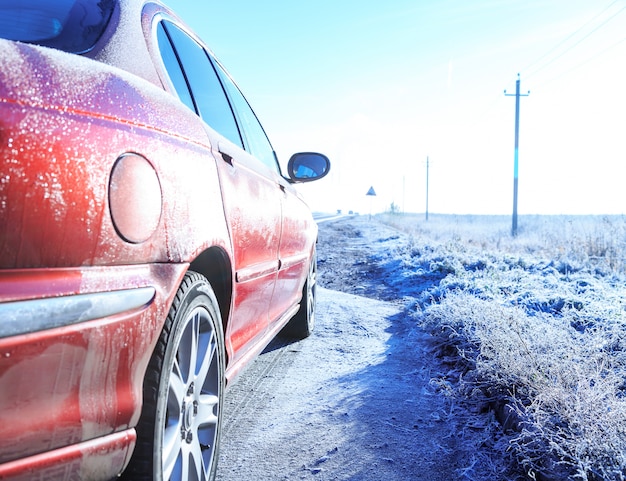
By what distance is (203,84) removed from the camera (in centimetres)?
254

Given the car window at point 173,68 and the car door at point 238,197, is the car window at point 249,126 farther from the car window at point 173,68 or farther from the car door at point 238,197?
the car window at point 173,68

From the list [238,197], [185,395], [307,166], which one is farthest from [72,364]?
[307,166]

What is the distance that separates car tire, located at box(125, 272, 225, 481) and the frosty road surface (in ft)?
1.67

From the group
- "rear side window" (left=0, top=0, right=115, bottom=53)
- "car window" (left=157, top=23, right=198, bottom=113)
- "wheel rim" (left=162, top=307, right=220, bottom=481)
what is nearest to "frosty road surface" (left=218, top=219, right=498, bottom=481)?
"wheel rim" (left=162, top=307, right=220, bottom=481)

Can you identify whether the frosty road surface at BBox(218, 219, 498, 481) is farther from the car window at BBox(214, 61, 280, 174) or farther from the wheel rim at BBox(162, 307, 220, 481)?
the car window at BBox(214, 61, 280, 174)

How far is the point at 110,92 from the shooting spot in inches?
51.6

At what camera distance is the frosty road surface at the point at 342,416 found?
2.35 metres

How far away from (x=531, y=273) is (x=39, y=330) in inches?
292

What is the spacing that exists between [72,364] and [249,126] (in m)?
2.59

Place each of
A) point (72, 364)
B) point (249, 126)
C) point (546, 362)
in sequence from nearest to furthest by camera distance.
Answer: point (72, 364), point (546, 362), point (249, 126)

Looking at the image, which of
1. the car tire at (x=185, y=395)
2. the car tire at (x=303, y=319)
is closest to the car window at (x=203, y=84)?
the car tire at (x=185, y=395)

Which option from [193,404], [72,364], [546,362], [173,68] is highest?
[173,68]

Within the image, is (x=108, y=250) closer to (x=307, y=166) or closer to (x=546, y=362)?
(x=546, y=362)

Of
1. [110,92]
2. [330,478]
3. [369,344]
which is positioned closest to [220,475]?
[330,478]
